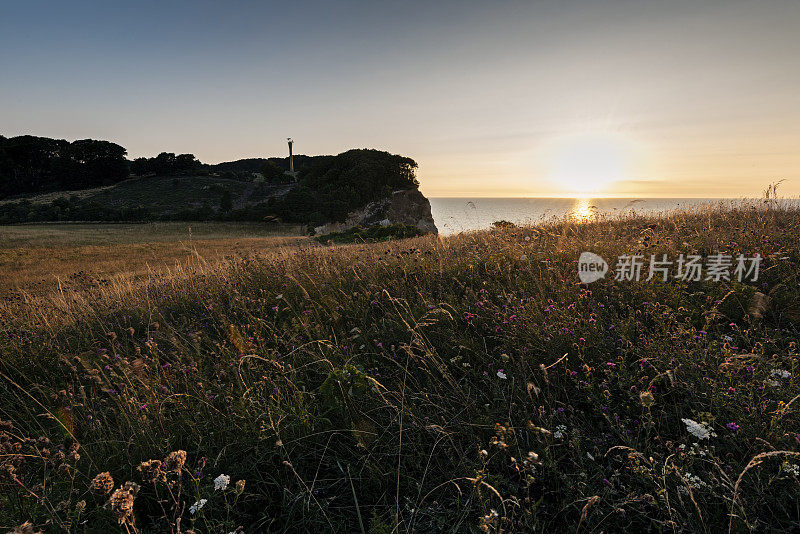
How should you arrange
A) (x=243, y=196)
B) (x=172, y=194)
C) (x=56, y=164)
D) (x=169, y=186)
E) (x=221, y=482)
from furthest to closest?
(x=56, y=164)
(x=169, y=186)
(x=172, y=194)
(x=243, y=196)
(x=221, y=482)

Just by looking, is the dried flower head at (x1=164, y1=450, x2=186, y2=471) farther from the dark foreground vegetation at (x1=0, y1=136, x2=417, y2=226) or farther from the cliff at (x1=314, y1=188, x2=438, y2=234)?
the cliff at (x1=314, y1=188, x2=438, y2=234)

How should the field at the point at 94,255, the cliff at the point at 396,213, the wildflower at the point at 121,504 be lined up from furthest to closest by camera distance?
the cliff at the point at 396,213
the field at the point at 94,255
the wildflower at the point at 121,504

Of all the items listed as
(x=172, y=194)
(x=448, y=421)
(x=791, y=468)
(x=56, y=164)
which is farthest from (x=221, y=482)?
(x=56, y=164)

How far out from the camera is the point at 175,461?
5.25ft

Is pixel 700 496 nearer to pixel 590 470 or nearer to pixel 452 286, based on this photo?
pixel 590 470

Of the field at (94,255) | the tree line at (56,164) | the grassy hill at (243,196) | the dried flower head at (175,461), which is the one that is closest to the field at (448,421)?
the dried flower head at (175,461)

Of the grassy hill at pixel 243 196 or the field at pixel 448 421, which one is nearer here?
the field at pixel 448 421

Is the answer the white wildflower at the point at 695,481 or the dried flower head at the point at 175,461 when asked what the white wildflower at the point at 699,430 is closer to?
the white wildflower at the point at 695,481

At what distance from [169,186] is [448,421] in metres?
59.6

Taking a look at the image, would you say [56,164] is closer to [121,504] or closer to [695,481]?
[121,504]

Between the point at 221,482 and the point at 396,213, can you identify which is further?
the point at 396,213

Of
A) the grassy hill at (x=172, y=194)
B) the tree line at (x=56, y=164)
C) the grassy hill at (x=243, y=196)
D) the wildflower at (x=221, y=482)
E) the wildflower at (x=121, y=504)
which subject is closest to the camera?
the wildflower at (x=121, y=504)

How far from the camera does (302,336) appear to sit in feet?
11.8

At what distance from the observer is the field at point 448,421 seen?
1797mm
